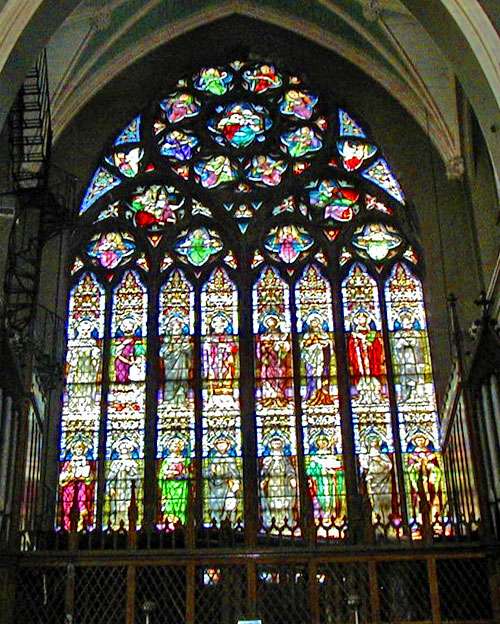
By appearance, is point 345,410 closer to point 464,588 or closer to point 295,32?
point 464,588

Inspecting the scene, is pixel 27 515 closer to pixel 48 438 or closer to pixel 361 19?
pixel 48 438

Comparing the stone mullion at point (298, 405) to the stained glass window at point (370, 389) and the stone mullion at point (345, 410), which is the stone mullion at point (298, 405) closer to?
the stone mullion at point (345, 410)

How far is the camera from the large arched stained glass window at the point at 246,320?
15602 mm

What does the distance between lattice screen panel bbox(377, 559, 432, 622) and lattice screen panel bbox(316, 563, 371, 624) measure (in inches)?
7.9

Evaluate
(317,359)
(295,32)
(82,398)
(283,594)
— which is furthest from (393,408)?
(295,32)

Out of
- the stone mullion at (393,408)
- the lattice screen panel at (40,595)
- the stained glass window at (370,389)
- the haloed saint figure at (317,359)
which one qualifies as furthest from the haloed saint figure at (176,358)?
the lattice screen panel at (40,595)

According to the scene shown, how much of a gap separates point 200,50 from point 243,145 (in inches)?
82.6

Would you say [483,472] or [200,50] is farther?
[200,50]

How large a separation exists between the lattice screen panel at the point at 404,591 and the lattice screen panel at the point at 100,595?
268 cm

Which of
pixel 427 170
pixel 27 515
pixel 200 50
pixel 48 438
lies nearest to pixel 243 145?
pixel 200 50

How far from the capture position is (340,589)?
10211mm

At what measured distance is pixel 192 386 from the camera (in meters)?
16.4

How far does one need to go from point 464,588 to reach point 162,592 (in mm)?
3125

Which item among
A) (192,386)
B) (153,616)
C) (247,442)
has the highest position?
(192,386)
